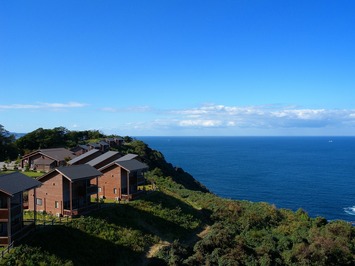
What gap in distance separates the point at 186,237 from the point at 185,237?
0.18 metres

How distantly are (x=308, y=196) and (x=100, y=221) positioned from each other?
230 feet

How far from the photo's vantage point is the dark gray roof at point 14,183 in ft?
84.9

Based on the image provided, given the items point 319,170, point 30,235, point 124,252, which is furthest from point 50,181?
point 319,170

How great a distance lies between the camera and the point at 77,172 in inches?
1470

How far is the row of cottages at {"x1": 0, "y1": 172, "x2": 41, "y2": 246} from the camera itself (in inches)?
1015

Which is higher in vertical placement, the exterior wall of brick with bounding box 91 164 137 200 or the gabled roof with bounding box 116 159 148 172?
the gabled roof with bounding box 116 159 148 172

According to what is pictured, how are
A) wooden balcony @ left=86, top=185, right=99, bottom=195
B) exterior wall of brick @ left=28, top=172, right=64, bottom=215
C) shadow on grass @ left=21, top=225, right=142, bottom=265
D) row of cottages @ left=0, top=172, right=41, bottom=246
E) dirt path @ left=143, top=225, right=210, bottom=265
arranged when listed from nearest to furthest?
row of cottages @ left=0, top=172, right=41, bottom=246
shadow on grass @ left=21, top=225, right=142, bottom=265
dirt path @ left=143, top=225, right=210, bottom=265
exterior wall of brick @ left=28, top=172, right=64, bottom=215
wooden balcony @ left=86, top=185, right=99, bottom=195

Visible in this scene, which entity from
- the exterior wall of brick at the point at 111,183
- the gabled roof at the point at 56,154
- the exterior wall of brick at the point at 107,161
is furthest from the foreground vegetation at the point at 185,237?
the gabled roof at the point at 56,154

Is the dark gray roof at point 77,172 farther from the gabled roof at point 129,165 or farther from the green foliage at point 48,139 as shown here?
the green foliage at point 48,139

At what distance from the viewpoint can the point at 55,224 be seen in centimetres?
3206

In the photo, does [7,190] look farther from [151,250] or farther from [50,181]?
[151,250]

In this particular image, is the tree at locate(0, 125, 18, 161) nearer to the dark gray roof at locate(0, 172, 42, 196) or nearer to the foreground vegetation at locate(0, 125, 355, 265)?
the foreground vegetation at locate(0, 125, 355, 265)

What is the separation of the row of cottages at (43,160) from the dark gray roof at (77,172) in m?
24.6

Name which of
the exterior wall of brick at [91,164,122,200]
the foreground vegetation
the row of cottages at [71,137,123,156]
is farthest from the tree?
the foreground vegetation
